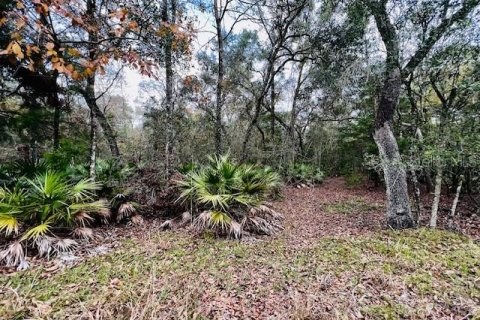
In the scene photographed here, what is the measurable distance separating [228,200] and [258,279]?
2255 millimetres

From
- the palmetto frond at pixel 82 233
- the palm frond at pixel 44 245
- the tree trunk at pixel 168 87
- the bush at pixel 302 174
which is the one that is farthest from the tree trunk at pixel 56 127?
the bush at pixel 302 174

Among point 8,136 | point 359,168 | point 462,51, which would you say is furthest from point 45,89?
point 359,168

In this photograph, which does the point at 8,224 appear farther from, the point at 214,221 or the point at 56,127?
the point at 56,127

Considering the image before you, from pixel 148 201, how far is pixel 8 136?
8353 millimetres

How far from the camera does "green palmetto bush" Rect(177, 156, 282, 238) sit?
5.09m

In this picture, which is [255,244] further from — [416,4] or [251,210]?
[416,4]

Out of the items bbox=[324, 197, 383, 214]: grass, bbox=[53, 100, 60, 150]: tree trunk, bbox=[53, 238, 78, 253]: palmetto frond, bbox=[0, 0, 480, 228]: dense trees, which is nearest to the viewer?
bbox=[0, 0, 480, 228]: dense trees

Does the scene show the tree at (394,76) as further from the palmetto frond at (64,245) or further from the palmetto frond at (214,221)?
the palmetto frond at (64,245)

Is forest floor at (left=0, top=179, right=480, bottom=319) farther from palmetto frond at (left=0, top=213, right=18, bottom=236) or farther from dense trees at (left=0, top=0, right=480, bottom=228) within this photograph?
dense trees at (left=0, top=0, right=480, bottom=228)

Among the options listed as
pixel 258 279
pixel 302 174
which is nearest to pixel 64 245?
pixel 258 279

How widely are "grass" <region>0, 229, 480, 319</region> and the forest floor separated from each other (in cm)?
1

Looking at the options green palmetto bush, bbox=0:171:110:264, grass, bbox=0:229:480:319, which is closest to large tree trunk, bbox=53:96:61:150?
green palmetto bush, bbox=0:171:110:264

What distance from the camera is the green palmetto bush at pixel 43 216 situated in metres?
3.83

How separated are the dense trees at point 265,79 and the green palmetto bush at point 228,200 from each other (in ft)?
3.90
